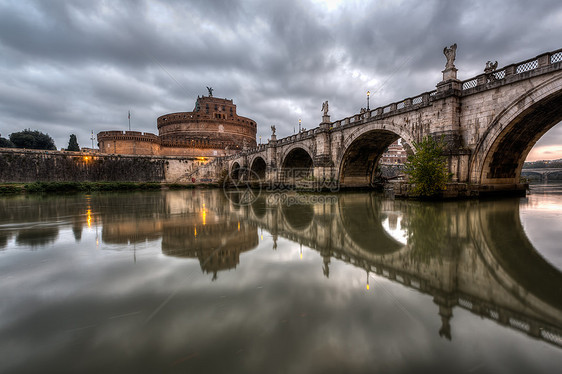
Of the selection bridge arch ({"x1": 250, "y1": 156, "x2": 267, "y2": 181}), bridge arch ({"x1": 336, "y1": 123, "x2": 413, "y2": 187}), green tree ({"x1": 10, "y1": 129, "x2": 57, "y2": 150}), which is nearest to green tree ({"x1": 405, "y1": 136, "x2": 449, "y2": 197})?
bridge arch ({"x1": 336, "y1": 123, "x2": 413, "y2": 187})

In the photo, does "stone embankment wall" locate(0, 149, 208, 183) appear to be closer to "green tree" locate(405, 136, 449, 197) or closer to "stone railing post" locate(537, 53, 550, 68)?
"green tree" locate(405, 136, 449, 197)

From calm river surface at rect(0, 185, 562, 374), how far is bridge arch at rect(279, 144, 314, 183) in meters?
25.4

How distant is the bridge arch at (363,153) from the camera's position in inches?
792

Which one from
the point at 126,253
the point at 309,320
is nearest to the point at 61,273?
the point at 126,253

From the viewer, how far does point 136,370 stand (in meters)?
1.85

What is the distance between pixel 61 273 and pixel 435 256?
6297 millimetres

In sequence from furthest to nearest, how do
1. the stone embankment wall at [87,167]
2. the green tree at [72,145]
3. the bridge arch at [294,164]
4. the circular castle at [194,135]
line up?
the green tree at [72,145] → the circular castle at [194,135] → the stone embankment wall at [87,167] → the bridge arch at [294,164]

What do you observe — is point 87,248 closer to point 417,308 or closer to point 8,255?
point 8,255

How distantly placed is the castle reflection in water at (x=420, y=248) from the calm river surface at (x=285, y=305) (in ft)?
0.10

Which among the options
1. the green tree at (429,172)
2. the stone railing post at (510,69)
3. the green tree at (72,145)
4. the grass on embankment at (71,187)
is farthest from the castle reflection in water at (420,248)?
the green tree at (72,145)

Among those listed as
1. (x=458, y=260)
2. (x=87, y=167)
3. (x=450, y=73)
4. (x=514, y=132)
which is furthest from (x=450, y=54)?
(x=87, y=167)

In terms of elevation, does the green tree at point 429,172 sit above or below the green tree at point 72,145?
below

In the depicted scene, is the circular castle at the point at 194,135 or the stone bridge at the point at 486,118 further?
the circular castle at the point at 194,135

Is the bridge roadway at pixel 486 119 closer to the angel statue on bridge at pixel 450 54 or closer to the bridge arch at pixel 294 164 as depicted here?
the angel statue on bridge at pixel 450 54
